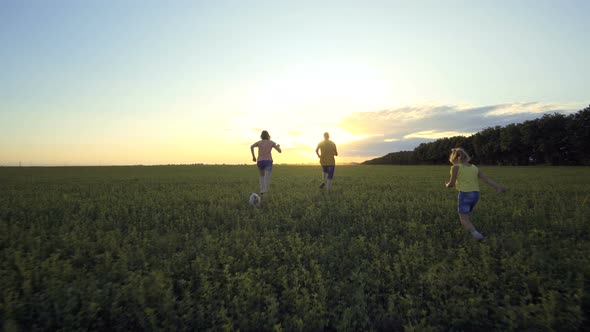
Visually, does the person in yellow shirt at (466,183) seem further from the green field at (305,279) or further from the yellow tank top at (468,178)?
the green field at (305,279)

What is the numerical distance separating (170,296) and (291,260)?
6.94 ft

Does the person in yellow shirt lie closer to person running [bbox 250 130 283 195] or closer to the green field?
the green field

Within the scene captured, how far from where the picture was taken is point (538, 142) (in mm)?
68750

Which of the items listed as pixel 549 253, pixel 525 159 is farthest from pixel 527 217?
pixel 525 159

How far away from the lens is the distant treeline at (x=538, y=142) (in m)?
61.6

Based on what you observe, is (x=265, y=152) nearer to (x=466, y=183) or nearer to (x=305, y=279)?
(x=466, y=183)

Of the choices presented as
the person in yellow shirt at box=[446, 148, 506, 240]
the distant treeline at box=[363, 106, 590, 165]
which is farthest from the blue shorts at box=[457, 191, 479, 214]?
the distant treeline at box=[363, 106, 590, 165]

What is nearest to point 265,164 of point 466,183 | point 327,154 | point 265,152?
point 265,152

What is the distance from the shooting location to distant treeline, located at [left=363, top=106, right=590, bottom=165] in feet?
202

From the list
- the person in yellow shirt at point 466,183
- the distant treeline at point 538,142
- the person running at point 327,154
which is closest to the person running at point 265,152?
the person running at point 327,154

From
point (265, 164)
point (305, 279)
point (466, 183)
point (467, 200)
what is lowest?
point (305, 279)

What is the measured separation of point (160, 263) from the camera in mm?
5473

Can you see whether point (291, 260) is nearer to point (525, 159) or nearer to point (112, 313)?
point (112, 313)

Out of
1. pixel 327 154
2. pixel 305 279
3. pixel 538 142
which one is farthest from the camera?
pixel 538 142
